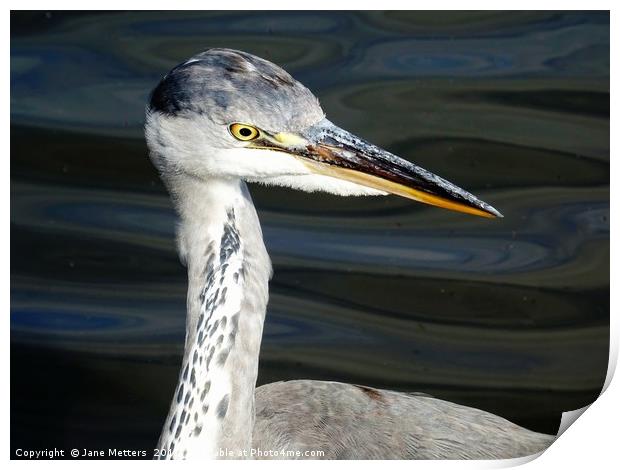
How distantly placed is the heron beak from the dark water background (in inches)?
20.5

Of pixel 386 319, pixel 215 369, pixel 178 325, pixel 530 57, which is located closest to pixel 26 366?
pixel 178 325

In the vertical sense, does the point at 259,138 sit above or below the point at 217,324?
above

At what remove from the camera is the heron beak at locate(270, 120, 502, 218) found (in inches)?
71.3

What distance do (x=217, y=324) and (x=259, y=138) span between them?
0.38 meters

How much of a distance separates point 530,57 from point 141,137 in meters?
0.99

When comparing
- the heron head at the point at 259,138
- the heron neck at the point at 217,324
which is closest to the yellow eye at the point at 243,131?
the heron head at the point at 259,138

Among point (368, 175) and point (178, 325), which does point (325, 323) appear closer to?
point (178, 325)

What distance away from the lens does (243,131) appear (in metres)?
1.78

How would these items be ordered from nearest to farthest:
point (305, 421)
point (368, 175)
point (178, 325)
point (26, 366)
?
1. point (368, 175)
2. point (305, 421)
3. point (26, 366)
4. point (178, 325)

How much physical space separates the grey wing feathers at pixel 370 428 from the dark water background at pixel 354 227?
0.16 m

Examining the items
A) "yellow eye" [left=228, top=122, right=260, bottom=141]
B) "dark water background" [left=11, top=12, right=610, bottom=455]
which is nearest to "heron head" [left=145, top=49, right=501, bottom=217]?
"yellow eye" [left=228, top=122, right=260, bottom=141]

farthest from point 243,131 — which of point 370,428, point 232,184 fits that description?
point 370,428

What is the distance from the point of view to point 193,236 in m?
1.89

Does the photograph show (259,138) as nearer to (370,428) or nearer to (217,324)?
(217,324)
